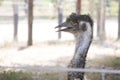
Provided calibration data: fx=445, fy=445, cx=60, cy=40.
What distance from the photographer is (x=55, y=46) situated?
11531 millimetres

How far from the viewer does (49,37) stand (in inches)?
544

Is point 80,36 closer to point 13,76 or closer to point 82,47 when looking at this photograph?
point 82,47

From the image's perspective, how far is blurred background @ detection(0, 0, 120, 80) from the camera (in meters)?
9.29

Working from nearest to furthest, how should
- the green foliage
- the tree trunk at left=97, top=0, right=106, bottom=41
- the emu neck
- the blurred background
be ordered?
1. the emu neck
2. the green foliage
3. the blurred background
4. the tree trunk at left=97, top=0, right=106, bottom=41

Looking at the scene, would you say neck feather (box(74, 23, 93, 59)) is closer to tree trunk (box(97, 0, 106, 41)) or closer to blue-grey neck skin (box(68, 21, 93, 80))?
blue-grey neck skin (box(68, 21, 93, 80))

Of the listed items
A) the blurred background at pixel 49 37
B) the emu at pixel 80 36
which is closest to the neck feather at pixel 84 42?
the emu at pixel 80 36

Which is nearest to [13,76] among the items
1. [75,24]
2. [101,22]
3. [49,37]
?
[75,24]

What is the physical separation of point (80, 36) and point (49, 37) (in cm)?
913

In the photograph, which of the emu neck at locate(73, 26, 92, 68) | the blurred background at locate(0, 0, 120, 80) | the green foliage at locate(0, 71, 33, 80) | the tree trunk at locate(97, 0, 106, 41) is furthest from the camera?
the tree trunk at locate(97, 0, 106, 41)

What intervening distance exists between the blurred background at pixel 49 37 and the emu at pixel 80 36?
6.68 feet

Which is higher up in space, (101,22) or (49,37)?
(101,22)

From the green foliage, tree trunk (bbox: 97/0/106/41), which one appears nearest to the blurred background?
tree trunk (bbox: 97/0/106/41)

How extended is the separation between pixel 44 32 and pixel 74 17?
10.1 metres

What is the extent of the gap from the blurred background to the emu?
204cm
